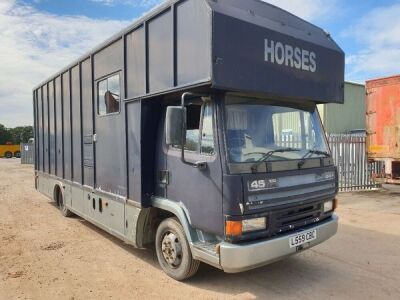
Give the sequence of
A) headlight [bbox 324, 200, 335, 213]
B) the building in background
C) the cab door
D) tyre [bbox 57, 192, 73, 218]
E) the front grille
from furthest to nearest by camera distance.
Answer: the building in background
tyre [bbox 57, 192, 73, 218]
headlight [bbox 324, 200, 335, 213]
the front grille
the cab door

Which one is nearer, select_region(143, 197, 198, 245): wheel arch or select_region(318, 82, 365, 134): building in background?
select_region(143, 197, 198, 245): wheel arch

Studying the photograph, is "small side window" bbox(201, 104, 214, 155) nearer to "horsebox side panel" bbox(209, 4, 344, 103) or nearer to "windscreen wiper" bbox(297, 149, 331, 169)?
"horsebox side panel" bbox(209, 4, 344, 103)

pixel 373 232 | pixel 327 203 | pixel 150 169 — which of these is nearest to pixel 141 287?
pixel 150 169

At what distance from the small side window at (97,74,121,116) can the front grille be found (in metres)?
3.10

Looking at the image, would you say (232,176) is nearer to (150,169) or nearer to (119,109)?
(150,169)

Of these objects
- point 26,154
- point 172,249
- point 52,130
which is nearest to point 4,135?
point 26,154

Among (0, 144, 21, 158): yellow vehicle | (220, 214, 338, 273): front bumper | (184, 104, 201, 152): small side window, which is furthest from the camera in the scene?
(0, 144, 21, 158): yellow vehicle

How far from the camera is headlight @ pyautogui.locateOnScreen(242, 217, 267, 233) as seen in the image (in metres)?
4.00

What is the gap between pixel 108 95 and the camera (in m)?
6.33

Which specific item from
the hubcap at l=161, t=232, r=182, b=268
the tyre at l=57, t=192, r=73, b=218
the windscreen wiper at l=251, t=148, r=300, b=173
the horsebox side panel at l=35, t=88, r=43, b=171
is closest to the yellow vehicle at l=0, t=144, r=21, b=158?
the horsebox side panel at l=35, t=88, r=43, b=171

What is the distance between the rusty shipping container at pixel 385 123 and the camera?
10984mm

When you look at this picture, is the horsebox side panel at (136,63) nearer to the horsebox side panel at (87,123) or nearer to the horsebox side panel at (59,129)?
the horsebox side panel at (87,123)

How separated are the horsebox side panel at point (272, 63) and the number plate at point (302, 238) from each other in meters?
1.68

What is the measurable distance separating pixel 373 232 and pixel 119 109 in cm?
539
